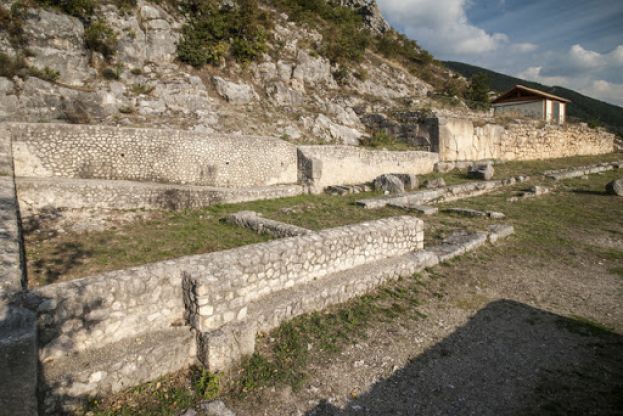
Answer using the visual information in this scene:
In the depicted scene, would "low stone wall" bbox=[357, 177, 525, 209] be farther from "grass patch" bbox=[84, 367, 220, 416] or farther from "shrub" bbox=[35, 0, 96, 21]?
"shrub" bbox=[35, 0, 96, 21]

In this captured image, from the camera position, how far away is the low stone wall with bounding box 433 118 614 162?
23953mm

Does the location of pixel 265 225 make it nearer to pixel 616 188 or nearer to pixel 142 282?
pixel 142 282

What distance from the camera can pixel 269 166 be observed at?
16.4m

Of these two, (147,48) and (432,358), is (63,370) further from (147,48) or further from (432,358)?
(147,48)

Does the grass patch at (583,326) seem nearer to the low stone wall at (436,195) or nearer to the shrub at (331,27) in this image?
the low stone wall at (436,195)

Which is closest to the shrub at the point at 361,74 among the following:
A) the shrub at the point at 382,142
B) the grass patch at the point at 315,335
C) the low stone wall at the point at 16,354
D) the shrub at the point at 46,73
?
the shrub at the point at 382,142

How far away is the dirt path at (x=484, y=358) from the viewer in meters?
3.85

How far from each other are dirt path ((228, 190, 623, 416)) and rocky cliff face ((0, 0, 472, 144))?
14491mm

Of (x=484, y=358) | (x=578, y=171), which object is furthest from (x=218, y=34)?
(x=578, y=171)

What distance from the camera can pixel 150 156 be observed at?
13.7 metres

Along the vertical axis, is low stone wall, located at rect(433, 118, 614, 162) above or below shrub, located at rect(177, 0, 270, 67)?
below

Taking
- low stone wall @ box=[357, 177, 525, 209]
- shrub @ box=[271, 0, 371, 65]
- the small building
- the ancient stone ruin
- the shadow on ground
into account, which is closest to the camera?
the ancient stone ruin

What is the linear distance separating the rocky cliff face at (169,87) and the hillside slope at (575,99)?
132 ft

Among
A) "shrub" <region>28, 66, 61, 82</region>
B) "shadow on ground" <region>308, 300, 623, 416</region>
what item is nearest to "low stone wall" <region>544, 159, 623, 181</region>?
"shadow on ground" <region>308, 300, 623, 416</region>
